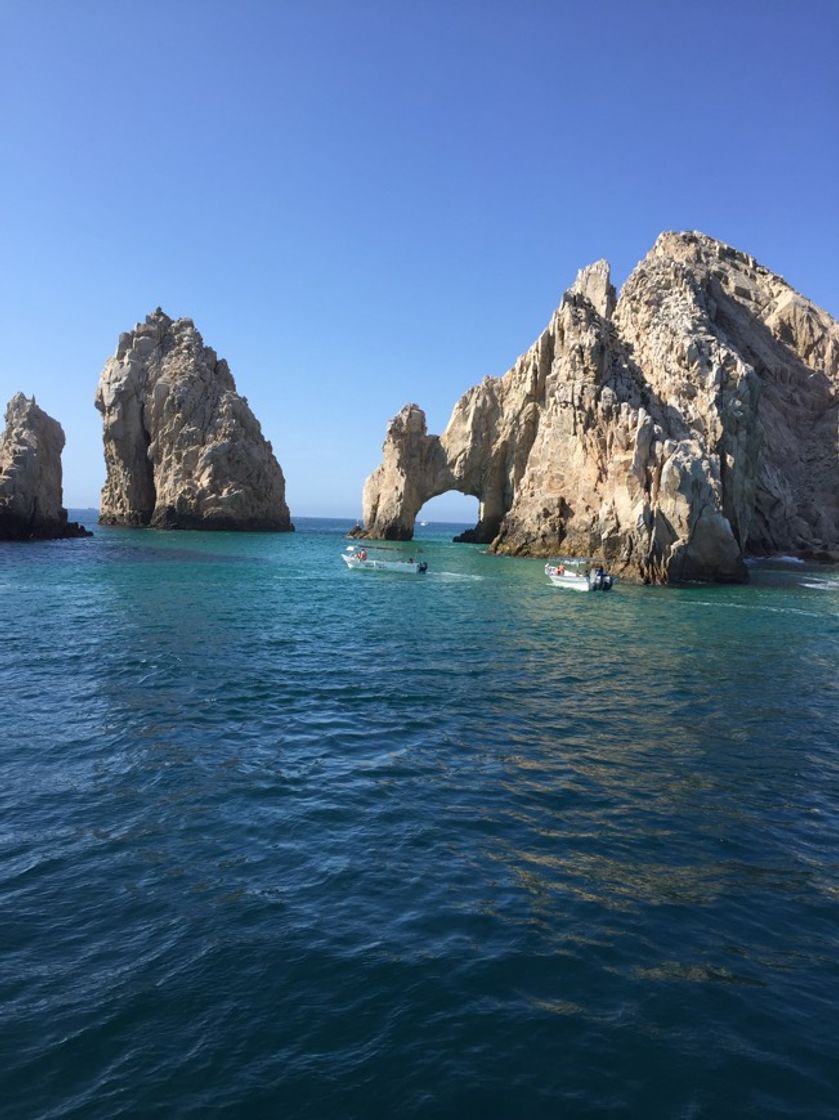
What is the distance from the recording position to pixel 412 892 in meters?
10.0

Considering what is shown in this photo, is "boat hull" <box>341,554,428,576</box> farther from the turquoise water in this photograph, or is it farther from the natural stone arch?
the natural stone arch

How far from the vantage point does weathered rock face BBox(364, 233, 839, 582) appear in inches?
2244

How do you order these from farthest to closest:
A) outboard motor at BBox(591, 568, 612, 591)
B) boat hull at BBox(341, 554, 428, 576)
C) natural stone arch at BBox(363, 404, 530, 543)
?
natural stone arch at BBox(363, 404, 530, 543) < boat hull at BBox(341, 554, 428, 576) < outboard motor at BBox(591, 568, 612, 591)

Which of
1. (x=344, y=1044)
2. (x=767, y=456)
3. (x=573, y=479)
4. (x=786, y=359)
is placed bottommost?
(x=344, y=1044)

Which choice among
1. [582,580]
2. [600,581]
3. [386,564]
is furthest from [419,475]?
[600,581]

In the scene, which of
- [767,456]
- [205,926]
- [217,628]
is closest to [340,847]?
[205,926]

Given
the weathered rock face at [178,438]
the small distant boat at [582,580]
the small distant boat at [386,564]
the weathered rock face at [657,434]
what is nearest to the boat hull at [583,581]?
the small distant boat at [582,580]

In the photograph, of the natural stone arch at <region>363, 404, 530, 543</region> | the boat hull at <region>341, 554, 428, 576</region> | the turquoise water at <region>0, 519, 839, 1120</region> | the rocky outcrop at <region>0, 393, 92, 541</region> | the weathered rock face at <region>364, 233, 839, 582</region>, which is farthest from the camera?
the natural stone arch at <region>363, 404, 530, 543</region>

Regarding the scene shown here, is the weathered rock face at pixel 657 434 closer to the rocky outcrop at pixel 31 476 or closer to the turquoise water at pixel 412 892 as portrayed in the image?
the turquoise water at pixel 412 892

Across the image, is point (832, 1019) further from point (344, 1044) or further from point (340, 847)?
point (340, 847)

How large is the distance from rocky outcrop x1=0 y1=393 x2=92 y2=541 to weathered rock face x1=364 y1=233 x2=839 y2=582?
4408 cm

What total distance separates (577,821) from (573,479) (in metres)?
62.4

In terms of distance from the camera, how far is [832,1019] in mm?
7758

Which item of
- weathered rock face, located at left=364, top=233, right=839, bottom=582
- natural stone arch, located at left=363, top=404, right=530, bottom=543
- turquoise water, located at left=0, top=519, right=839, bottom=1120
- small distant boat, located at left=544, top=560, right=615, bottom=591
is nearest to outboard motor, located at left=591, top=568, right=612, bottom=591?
small distant boat, located at left=544, top=560, right=615, bottom=591
